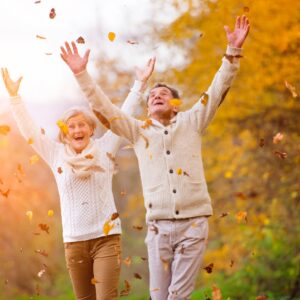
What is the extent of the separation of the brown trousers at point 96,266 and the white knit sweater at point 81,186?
0.18 ft

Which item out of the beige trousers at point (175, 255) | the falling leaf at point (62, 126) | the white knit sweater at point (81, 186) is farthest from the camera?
the falling leaf at point (62, 126)

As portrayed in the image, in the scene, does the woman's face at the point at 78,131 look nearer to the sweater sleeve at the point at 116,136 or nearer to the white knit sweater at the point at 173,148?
the sweater sleeve at the point at 116,136

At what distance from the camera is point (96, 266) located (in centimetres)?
473

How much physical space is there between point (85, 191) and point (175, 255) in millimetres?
787

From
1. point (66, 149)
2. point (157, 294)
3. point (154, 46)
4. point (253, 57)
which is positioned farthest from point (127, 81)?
point (157, 294)

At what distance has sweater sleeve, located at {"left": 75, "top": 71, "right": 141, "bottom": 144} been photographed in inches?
173

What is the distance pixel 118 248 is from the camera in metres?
4.76

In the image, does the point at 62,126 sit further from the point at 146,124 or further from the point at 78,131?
the point at 146,124

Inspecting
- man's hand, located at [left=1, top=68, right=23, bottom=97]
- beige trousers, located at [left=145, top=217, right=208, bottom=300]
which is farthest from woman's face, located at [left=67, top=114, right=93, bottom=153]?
beige trousers, located at [left=145, top=217, right=208, bottom=300]

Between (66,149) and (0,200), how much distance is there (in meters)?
5.24

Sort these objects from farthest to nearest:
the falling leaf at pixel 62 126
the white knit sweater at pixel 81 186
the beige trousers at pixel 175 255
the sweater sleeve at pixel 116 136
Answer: the sweater sleeve at pixel 116 136 → the falling leaf at pixel 62 126 → the white knit sweater at pixel 81 186 → the beige trousers at pixel 175 255

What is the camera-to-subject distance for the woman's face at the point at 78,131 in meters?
4.96

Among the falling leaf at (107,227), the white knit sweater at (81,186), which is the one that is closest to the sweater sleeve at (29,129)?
the white knit sweater at (81,186)

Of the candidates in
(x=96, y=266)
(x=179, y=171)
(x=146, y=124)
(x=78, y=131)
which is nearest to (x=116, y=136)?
(x=78, y=131)
